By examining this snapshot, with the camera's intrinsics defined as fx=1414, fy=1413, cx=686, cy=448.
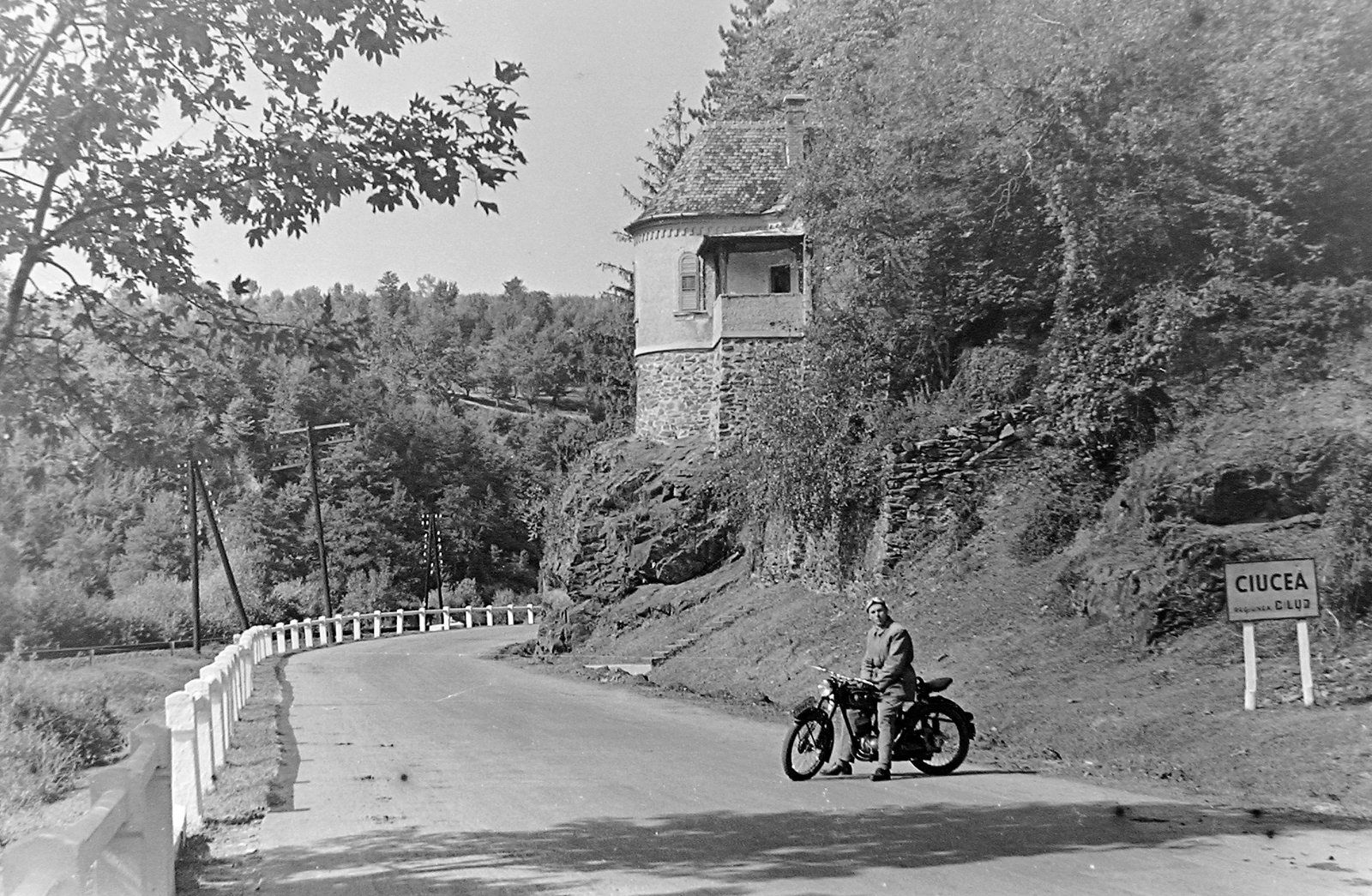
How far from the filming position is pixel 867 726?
14.5 metres

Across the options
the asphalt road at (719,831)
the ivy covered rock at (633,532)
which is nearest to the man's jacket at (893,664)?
the asphalt road at (719,831)

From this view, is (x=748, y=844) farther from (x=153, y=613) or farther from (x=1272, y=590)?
(x=153, y=613)

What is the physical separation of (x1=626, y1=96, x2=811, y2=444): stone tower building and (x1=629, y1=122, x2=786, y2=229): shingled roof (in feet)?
0.13

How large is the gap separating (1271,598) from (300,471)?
80.1m

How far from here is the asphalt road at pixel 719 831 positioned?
29.0 feet

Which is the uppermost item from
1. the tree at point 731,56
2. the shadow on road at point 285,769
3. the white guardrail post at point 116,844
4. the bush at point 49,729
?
the tree at point 731,56

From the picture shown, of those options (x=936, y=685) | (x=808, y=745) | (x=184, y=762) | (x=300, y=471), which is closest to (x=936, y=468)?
(x=936, y=685)

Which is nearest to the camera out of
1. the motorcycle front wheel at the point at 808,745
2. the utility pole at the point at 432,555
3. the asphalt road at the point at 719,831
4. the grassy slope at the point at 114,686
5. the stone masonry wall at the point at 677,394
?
the asphalt road at the point at 719,831

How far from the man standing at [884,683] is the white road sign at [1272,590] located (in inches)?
138

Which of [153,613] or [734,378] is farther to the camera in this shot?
[153,613]

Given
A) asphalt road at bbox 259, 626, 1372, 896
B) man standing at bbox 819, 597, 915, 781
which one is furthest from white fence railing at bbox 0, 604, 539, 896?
man standing at bbox 819, 597, 915, 781

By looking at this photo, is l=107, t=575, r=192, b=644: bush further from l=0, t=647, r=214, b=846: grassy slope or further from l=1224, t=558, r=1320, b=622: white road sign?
l=1224, t=558, r=1320, b=622: white road sign

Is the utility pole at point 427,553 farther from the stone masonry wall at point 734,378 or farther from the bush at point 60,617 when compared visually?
the stone masonry wall at point 734,378

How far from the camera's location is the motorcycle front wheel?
14047 millimetres
